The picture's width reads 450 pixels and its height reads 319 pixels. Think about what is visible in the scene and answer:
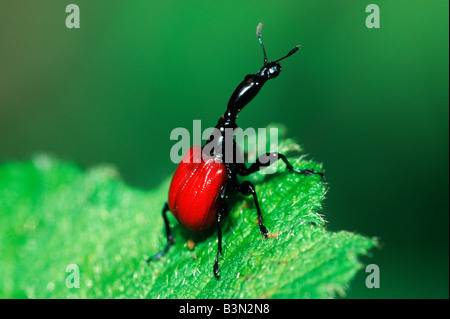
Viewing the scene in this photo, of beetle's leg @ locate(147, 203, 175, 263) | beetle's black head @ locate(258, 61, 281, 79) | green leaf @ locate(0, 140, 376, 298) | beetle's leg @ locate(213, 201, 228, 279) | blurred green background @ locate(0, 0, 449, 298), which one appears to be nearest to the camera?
green leaf @ locate(0, 140, 376, 298)

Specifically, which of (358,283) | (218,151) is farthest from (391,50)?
(218,151)

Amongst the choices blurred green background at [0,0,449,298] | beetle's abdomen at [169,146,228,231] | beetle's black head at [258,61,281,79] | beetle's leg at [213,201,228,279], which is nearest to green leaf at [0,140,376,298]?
beetle's leg at [213,201,228,279]

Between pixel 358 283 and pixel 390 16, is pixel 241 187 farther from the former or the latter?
pixel 390 16

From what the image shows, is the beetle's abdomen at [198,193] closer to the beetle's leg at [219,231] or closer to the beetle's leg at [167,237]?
the beetle's leg at [219,231]

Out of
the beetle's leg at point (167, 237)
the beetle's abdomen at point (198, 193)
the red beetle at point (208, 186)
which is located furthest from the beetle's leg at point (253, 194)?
the beetle's leg at point (167, 237)

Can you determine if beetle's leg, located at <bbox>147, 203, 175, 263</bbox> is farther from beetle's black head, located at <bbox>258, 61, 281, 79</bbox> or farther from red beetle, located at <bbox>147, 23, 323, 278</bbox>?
beetle's black head, located at <bbox>258, 61, 281, 79</bbox>

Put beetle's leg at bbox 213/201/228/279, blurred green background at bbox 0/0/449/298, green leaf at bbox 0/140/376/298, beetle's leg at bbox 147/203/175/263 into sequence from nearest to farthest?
green leaf at bbox 0/140/376/298, beetle's leg at bbox 213/201/228/279, beetle's leg at bbox 147/203/175/263, blurred green background at bbox 0/0/449/298
